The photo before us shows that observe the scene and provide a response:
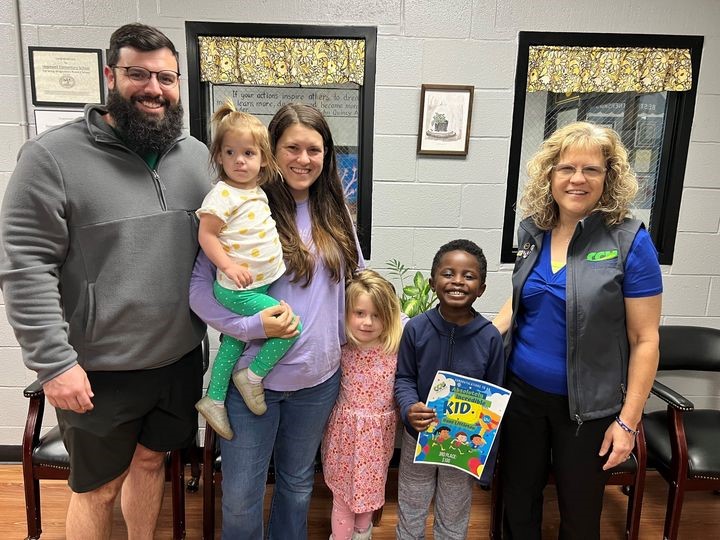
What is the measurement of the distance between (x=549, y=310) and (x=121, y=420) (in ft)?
4.44

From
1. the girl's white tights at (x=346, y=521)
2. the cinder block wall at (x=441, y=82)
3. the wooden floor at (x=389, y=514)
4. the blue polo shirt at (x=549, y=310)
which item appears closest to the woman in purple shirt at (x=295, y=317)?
the girl's white tights at (x=346, y=521)

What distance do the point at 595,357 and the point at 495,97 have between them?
4.57ft

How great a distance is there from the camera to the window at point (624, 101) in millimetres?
2301

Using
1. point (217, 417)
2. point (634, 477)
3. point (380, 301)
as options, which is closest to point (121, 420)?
point (217, 417)

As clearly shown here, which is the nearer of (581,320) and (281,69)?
(581,320)

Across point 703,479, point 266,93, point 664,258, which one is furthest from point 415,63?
point 703,479

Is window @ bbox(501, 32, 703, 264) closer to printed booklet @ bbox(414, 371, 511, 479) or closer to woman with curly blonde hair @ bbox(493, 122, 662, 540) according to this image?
woman with curly blonde hair @ bbox(493, 122, 662, 540)

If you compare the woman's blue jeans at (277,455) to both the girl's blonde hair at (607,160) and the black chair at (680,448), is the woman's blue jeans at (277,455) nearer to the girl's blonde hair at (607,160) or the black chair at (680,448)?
the girl's blonde hair at (607,160)

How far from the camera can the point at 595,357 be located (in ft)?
4.87

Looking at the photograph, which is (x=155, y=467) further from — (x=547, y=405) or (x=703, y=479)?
(x=703, y=479)

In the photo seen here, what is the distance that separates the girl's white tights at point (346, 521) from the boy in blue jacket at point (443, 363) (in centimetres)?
14

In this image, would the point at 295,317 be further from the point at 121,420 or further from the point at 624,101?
the point at 624,101

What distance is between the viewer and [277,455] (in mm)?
1659

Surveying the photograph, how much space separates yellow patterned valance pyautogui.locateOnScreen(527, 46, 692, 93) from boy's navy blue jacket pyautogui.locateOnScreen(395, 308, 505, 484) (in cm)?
136
